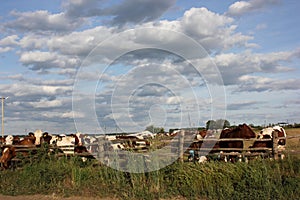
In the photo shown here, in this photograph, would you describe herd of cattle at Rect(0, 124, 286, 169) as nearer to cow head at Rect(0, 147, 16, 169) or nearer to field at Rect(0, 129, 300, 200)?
cow head at Rect(0, 147, 16, 169)

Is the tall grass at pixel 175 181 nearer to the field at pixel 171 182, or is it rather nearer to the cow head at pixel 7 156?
the field at pixel 171 182

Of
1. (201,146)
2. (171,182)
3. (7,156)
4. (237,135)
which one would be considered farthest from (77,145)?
(171,182)

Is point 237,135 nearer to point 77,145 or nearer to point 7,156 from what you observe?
point 77,145

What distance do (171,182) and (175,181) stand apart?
13 cm

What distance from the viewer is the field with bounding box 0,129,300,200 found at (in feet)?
31.3

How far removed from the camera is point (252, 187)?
9.55 metres

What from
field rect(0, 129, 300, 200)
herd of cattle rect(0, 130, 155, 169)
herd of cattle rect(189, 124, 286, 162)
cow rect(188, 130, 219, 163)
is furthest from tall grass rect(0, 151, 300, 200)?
cow rect(188, 130, 219, 163)

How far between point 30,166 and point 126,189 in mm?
4015

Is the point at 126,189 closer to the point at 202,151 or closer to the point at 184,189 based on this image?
the point at 184,189

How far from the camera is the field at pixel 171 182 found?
9.54m

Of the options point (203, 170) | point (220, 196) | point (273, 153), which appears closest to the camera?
point (220, 196)

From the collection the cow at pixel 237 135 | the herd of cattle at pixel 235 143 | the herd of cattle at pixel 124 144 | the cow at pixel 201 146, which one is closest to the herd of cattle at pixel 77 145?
the herd of cattle at pixel 124 144

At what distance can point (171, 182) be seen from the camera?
33.8ft

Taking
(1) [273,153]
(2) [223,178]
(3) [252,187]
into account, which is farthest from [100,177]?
(1) [273,153]
